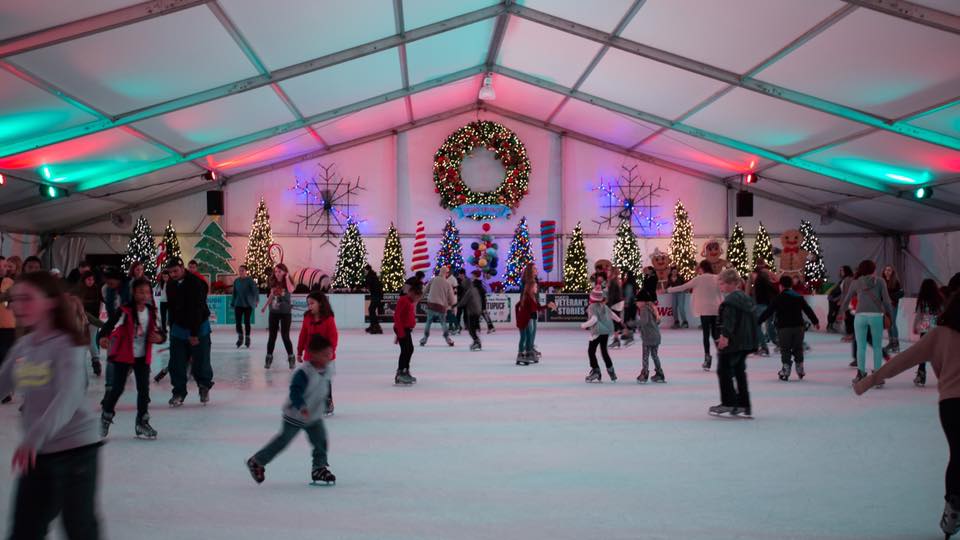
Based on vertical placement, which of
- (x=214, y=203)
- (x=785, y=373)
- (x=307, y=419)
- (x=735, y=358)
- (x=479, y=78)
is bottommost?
(x=785, y=373)

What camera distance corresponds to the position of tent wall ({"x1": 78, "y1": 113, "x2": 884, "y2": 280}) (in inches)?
1049

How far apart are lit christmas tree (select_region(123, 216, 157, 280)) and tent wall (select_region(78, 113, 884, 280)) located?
1.84m

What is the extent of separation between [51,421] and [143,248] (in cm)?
2282

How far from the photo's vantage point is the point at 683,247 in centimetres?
2614

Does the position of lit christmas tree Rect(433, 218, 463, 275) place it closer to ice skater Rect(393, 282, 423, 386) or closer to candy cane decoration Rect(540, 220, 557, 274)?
candy cane decoration Rect(540, 220, 557, 274)

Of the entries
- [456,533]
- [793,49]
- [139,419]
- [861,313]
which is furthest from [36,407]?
[793,49]

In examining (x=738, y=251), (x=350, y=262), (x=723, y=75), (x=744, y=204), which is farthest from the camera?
(x=738, y=251)

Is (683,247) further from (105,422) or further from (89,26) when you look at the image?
(105,422)

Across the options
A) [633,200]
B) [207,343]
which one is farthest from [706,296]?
[633,200]

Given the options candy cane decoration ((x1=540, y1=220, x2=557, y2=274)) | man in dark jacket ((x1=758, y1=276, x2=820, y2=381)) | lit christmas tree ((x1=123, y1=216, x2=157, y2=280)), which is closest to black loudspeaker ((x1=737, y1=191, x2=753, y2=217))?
candy cane decoration ((x1=540, y1=220, x2=557, y2=274))

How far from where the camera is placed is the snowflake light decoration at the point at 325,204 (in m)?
26.7

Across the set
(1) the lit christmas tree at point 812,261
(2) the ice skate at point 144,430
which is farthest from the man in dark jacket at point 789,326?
(1) the lit christmas tree at point 812,261

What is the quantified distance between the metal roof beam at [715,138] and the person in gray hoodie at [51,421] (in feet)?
64.2

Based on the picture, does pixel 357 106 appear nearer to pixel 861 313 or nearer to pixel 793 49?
pixel 793 49
